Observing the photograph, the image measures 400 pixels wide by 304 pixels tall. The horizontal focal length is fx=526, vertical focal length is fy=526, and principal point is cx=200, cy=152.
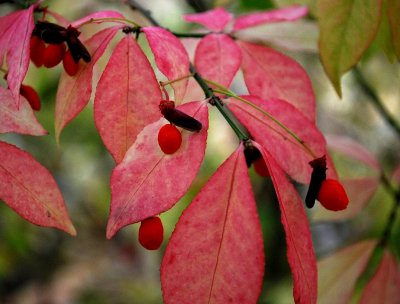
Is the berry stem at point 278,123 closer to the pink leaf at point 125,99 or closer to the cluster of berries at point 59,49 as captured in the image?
the pink leaf at point 125,99

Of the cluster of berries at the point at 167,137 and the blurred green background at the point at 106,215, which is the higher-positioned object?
the cluster of berries at the point at 167,137

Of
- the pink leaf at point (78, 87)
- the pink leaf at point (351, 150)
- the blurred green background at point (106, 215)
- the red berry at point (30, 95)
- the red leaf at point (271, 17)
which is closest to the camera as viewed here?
the pink leaf at point (78, 87)

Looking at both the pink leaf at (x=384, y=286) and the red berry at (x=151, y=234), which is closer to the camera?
the red berry at (x=151, y=234)

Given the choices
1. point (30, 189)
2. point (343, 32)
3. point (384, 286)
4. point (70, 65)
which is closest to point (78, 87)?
point (70, 65)

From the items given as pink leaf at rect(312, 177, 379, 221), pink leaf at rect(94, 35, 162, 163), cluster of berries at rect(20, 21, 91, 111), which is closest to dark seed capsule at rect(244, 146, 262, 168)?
pink leaf at rect(94, 35, 162, 163)

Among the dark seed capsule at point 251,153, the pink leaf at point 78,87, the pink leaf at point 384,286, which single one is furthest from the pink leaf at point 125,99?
the pink leaf at point 384,286

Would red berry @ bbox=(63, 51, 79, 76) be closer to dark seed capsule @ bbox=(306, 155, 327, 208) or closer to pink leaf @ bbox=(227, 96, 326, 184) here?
pink leaf @ bbox=(227, 96, 326, 184)

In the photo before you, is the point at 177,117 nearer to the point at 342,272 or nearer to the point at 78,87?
the point at 78,87

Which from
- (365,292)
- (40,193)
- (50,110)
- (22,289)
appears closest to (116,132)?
(40,193)
